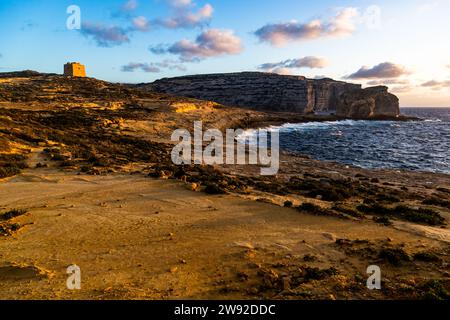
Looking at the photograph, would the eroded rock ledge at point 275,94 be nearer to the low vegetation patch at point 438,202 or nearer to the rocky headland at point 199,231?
the rocky headland at point 199,231

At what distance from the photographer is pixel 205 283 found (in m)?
9.19

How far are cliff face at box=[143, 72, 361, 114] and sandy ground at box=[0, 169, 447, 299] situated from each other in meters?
134

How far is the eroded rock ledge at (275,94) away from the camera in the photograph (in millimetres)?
142875

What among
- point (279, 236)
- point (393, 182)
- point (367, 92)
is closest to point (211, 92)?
point (367, 92)

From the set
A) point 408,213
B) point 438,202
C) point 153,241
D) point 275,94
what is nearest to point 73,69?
point 275,94

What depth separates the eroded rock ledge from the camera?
14288cm

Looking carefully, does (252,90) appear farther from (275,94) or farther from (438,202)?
(438,202)

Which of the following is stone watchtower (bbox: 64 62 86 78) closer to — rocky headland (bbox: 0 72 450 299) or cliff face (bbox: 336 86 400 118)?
rocky headland (bbox: 0 72 450 299)

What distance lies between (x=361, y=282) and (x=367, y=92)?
15014 centimetres

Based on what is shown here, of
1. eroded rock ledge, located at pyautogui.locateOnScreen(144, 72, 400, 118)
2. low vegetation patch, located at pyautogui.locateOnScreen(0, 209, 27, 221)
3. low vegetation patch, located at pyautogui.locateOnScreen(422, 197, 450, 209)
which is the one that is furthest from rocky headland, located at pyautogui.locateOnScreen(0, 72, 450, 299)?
eroded rock ledge, located at pyautogui.locateOnScreen(144, 72, 400, 118)

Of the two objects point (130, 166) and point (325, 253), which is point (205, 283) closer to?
point (325, 253)

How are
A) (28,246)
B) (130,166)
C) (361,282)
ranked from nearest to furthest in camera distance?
(361,282), (28,246), (130,166)

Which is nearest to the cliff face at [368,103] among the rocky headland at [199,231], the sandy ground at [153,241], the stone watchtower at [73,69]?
the stone watchtower at [73,69]
